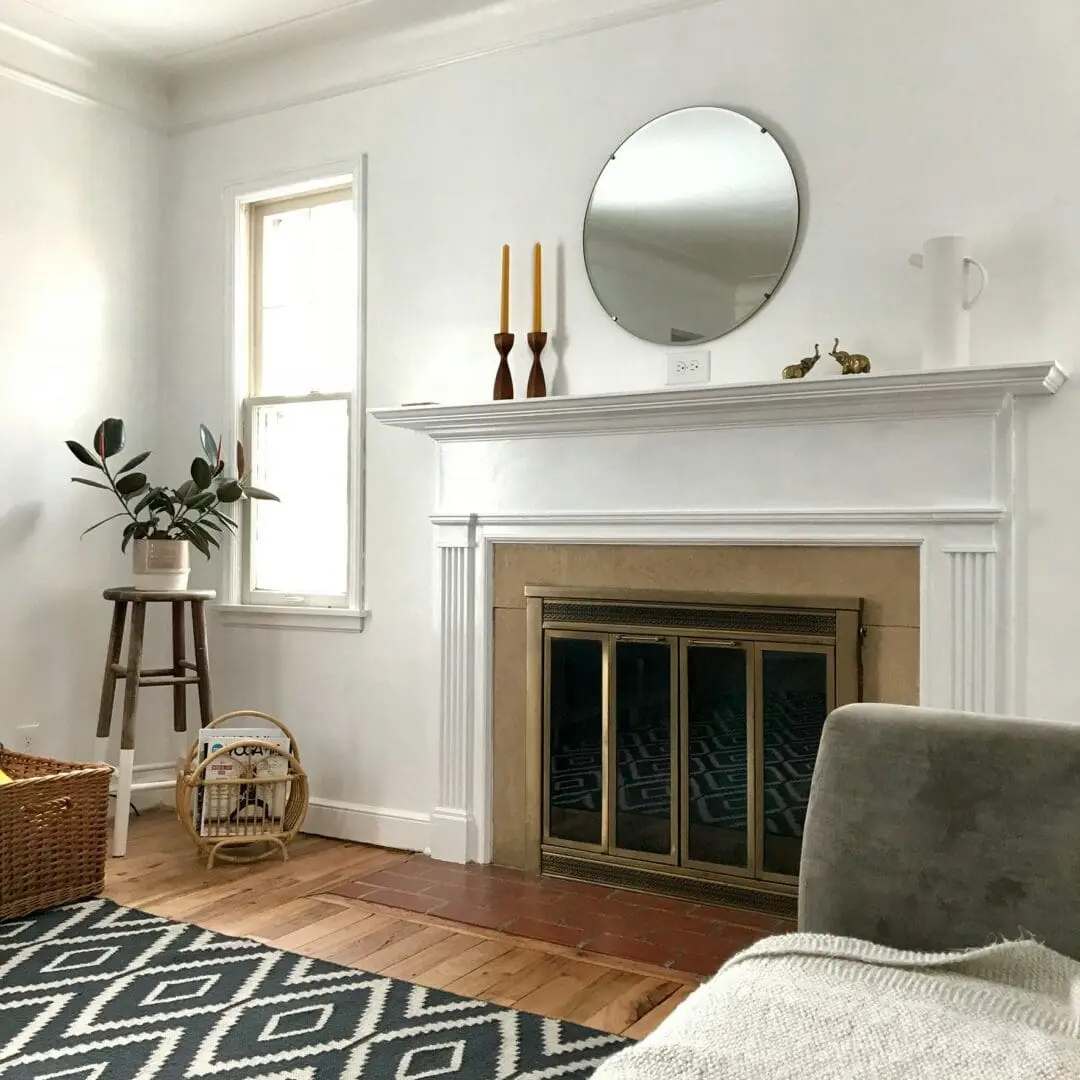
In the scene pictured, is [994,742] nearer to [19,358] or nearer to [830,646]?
[830,646]

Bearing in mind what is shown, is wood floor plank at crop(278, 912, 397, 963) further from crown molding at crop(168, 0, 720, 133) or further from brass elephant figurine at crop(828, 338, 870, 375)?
crown molding at crop(168, 0, 720, 133)

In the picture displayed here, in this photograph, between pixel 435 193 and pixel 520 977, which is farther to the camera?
pixel 435 193

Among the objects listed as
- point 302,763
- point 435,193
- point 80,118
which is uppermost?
point 80,118

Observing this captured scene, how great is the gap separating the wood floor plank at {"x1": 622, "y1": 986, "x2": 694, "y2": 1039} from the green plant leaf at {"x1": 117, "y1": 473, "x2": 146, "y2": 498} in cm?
234

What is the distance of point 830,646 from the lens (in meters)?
2.96

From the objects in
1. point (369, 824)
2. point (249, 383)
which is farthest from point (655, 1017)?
point (249, 383)

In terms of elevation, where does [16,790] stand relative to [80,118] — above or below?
below

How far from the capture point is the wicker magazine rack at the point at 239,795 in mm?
3479

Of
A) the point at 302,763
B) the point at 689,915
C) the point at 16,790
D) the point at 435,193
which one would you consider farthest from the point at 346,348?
the point at 689,915

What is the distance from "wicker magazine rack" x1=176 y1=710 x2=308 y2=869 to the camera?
3.48m

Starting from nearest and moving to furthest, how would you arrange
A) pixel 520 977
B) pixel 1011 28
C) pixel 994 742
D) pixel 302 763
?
pixel 994 742 < pixel 520 977 < pixel 1011 28 < pixel 302 763

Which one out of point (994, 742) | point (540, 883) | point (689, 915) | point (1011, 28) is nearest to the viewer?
point (994, 742)

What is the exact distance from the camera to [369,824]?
12.4ft

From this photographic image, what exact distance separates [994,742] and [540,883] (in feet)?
6.65
